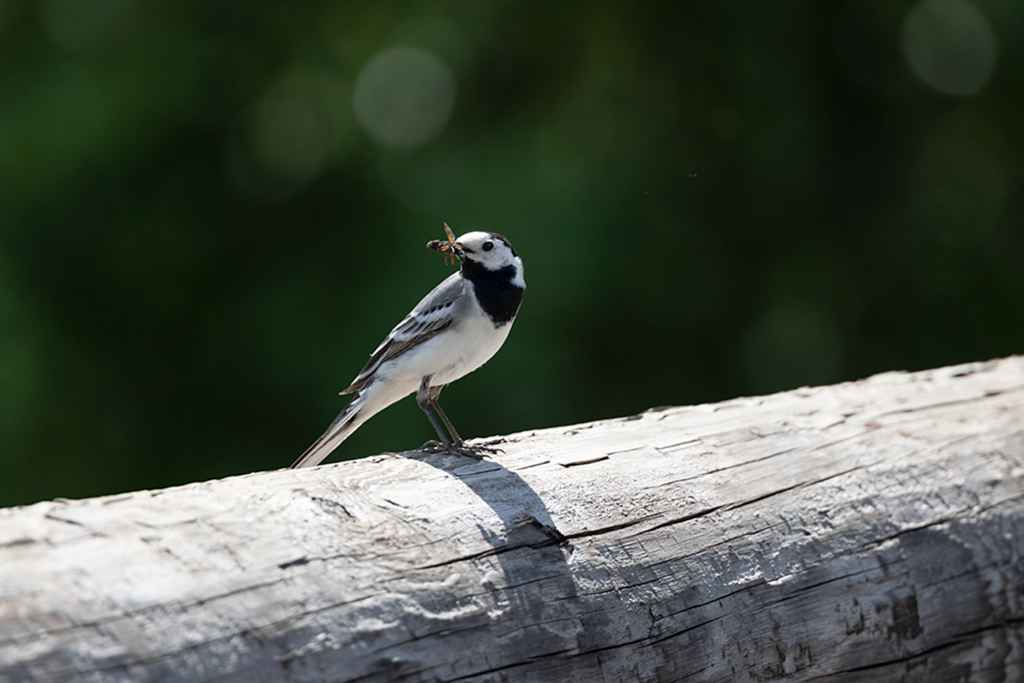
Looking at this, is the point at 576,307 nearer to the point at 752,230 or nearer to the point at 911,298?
the point at 752,230

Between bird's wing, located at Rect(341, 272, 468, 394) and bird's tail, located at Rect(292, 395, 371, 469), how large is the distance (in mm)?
57

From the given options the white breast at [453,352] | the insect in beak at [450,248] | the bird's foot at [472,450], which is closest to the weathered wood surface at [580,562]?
the bird's foot at [472,450]

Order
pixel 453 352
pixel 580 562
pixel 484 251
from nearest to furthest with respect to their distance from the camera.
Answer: pixel 580 562, pixel 453 352, pixel 484 251

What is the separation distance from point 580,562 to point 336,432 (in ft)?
3.29

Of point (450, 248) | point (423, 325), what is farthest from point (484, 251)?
point (423, 325)

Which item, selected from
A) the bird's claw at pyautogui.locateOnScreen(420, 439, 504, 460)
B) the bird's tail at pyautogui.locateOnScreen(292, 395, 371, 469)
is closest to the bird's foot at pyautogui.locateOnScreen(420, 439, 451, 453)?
the bird's claw at pyautogui.locateOnScreen(420, 439, 504, 460)

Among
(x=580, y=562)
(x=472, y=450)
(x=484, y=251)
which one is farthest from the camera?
(x=484, y=251)

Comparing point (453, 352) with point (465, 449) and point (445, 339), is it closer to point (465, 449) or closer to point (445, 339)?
point (445, 339)

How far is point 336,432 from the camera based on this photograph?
3.06 metres

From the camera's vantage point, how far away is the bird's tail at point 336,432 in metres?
3.01

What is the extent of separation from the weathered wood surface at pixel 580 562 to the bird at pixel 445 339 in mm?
378

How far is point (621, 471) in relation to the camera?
2.53 m

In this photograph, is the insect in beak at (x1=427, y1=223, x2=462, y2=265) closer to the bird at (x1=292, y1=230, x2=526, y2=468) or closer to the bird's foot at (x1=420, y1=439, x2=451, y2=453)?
the bird at (x1=292, y1=230, x2=526, y2=468)

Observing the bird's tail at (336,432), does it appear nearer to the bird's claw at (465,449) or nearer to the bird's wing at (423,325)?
the bird's wing at (423,325)
